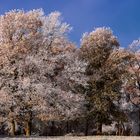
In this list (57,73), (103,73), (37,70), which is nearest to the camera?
(37,70)

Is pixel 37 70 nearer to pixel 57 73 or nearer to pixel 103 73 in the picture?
pixel 57 73

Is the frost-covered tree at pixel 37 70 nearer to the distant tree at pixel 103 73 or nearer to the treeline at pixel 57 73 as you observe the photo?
the treeline at pixel 57 73

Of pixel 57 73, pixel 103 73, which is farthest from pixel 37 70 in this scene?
pixel 103 73

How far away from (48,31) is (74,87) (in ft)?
29.2

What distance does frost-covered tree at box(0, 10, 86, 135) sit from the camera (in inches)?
2279

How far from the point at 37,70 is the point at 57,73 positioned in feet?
13.2

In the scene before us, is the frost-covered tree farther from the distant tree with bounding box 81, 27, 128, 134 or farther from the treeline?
the distant tree with bounding box 81, 27, 128, 134

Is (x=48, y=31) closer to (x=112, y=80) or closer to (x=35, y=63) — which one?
(x=35, y=63)

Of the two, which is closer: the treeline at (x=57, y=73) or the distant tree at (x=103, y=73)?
the treeline at (x=57, y=73)

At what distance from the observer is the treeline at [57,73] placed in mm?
58219

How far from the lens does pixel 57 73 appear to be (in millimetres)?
62500

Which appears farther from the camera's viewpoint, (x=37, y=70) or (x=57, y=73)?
(x=57, y=73)

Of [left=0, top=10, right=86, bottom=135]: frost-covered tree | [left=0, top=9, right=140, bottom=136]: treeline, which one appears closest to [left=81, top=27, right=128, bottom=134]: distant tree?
[left=0, top=9, right=140, bottom=136]: treeline

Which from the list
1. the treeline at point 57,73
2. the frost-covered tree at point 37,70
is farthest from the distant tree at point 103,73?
the frost-covered tree at point 37,70
